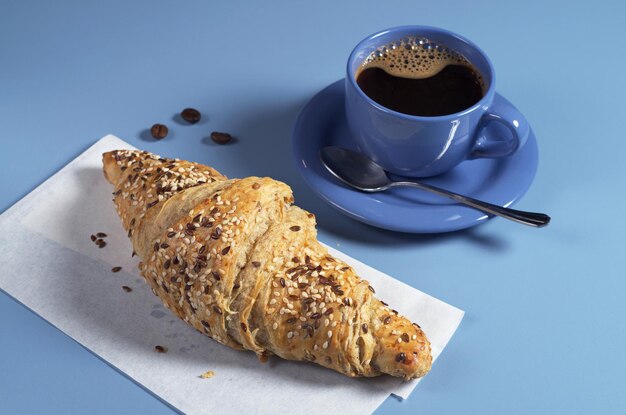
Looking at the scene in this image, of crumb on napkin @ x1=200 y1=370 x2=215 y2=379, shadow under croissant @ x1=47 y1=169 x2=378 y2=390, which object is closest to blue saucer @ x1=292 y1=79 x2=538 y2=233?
shadow under croissant @ x1=47 y1=169 x2=378 y2=390

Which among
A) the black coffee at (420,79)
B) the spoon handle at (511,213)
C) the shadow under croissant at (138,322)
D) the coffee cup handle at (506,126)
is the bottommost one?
the shadow under croissant at (138,322)

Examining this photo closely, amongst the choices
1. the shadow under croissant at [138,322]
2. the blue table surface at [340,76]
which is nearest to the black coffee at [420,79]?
the blue table surface at [340,76]

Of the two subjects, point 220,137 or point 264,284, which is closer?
point 264,284

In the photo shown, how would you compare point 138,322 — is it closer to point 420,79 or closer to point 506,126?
point 420,79

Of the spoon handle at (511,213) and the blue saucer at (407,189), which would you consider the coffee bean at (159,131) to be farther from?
the spoon handle at (511,213)

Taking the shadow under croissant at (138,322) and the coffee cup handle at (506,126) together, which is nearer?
the shadow under croissant at (138,322)

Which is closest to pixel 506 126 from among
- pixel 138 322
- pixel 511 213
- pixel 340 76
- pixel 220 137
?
pixel 511 213

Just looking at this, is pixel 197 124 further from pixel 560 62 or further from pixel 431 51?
pixel 560 62
